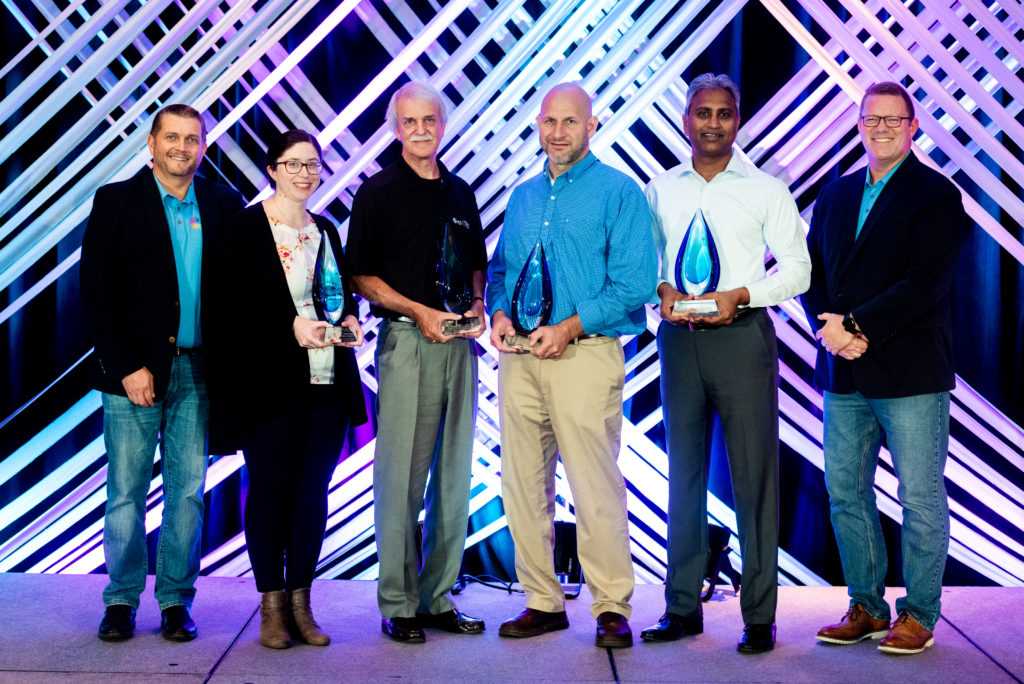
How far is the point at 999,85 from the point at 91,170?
3.23 metres

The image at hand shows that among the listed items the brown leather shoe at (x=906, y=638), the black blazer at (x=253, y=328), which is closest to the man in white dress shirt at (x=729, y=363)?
the brown leather shoe at (x=906, y=638)

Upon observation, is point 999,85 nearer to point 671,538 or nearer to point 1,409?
point 671,538

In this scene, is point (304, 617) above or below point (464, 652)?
above

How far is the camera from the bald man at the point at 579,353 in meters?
3.01

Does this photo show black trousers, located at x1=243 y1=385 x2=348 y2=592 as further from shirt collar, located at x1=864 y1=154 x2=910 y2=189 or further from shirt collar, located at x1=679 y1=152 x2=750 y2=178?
shirt collar, located at x1=864 y1=154 x2=910 y2=189

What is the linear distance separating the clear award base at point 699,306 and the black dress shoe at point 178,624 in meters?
1.69

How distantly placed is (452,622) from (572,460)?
615 mm

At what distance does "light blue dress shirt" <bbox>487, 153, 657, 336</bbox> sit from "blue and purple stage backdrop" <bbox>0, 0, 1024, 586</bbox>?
626 millimetres

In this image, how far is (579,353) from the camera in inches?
120

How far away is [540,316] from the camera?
296 cm

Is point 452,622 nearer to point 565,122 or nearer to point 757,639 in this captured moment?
point 757,639

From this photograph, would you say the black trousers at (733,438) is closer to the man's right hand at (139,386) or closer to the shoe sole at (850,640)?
the shoe sole at (850,640)

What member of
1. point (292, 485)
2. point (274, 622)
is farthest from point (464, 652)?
point (292, 485)

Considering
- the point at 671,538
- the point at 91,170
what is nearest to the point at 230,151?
the point at 91,170
